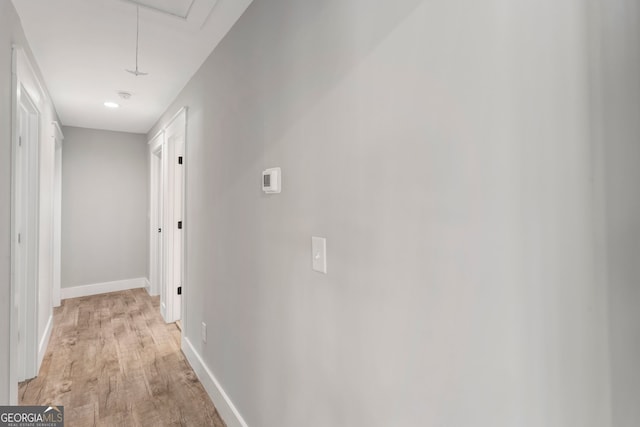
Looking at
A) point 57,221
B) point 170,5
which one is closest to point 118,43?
point 170,5

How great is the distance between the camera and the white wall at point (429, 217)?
0.57m

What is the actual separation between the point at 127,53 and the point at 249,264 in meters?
1.88

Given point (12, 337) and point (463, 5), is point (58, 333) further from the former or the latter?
point (463, 5)

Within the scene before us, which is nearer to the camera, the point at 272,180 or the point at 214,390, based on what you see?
the point at 272,180

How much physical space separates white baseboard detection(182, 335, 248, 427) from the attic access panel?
7.61ft

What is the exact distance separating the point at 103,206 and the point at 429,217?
525cm

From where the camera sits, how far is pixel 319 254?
3.84 feet

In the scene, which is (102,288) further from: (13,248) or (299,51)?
(299,51)

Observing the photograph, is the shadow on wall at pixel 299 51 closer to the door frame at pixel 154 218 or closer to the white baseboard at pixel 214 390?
the white baseboard at pixel 214 390

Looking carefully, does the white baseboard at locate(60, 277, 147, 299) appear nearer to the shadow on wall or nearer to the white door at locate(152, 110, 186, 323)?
the white door at locate(152, 110, 186, 323)

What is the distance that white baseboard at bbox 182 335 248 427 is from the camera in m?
1.83

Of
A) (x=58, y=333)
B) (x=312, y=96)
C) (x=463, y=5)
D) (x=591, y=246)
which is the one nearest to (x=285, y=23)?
(x=312, y=96)

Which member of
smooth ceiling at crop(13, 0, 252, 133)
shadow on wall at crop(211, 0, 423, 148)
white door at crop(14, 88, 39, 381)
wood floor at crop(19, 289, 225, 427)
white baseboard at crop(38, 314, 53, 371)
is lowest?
wood floor at crop(19, 289, 225, 427)

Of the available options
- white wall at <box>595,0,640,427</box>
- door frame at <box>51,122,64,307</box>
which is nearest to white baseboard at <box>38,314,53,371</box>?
door frame at <box>51,122,64,307</box>
